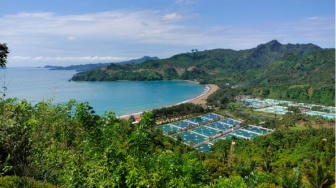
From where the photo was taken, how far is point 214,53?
597ft

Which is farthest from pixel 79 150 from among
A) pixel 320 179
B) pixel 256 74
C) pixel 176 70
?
pixel 176 70

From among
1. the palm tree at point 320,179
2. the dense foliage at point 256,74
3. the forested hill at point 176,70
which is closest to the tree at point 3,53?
the palm tree at point 320,179

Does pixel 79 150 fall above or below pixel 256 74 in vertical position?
above

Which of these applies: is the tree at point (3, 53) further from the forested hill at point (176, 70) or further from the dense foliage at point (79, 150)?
the forested hill at point (176, 70)

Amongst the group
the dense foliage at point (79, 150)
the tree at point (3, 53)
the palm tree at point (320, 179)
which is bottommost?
the palm tree at point (320, 179)

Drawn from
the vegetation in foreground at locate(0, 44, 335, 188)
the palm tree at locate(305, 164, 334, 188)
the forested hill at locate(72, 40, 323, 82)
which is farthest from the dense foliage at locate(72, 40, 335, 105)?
the vegetation in foreground at locate(0, 44, 335, 188)

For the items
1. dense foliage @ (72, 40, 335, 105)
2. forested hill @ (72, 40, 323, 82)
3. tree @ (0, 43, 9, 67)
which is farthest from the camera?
forested hill @ (72, 40, 323, 82)

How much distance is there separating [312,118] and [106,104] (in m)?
43.9

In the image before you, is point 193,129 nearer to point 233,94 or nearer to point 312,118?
point 312,118

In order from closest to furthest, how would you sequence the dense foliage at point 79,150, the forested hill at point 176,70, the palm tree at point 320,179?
the dense foliage at point 79,150, the palm tree at point 320,179, the forested hill at point 176,70

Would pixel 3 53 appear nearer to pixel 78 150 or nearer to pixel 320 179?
pixel 78 150

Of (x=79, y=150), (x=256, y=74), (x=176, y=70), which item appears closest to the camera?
(x=79, y=150)

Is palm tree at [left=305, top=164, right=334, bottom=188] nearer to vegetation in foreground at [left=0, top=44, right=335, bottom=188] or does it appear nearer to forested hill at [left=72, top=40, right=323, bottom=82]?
vegetation in foreground at [left=0, top=44, right=335, bottom=188]

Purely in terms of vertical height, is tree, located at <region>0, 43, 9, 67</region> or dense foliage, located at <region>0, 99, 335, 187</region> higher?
tree, located at <region>0, 43, 9, 67</region>
